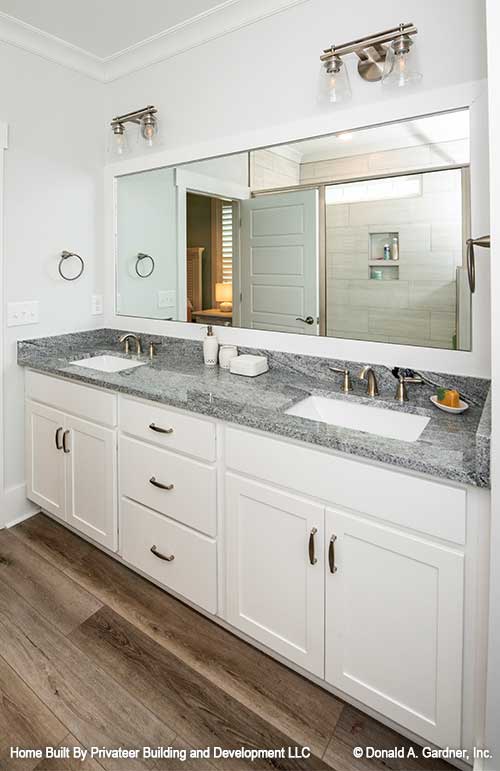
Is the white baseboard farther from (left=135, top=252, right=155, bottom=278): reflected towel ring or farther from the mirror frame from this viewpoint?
(left=135, top=252, right=155, bottom=278): reflected towel ring

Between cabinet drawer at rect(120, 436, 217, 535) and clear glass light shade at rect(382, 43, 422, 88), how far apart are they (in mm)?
1551

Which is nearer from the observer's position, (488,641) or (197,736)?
(488,641)

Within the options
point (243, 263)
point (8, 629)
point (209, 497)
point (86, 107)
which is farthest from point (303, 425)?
point (86, 107)

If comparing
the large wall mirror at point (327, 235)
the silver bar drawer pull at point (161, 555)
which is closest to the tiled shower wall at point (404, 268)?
the large wall mirror at point (327, 235)

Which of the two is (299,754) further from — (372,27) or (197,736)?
(372,27)

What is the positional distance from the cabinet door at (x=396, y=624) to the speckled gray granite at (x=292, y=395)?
0.22m

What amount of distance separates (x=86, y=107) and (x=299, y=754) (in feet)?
10.4

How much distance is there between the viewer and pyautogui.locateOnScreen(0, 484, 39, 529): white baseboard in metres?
2.61

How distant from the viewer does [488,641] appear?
1172mm

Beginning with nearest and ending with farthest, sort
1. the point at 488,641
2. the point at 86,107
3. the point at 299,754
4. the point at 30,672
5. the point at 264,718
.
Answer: the point at 488,641
the point at 299,754
the point at 264,718
the point at 30,672
the point at 86,107

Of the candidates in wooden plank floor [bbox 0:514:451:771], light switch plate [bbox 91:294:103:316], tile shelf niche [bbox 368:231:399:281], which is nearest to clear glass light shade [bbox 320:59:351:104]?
tile shelf niche [bbox 368:231:399:281]

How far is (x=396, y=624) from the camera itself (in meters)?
1.35

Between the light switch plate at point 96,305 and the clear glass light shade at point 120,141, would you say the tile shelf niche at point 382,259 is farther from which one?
the light switch plate at point 96,305

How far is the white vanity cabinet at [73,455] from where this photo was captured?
7.20 ft
